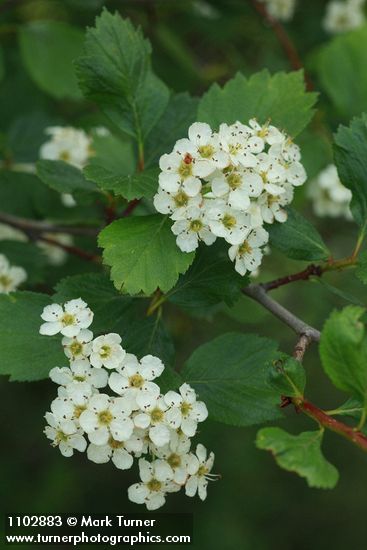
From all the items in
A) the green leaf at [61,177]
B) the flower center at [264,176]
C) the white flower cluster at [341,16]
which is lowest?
the flower center at [264,176]

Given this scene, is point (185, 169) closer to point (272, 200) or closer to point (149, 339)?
point (272, 200)

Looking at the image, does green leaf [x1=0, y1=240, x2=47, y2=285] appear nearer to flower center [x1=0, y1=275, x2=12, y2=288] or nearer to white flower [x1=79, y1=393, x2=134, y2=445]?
flower center [x1=0, y1=275, x2=12, y2=288]

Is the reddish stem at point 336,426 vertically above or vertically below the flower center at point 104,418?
below

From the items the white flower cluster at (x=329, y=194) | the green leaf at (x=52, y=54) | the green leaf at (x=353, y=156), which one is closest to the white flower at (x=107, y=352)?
the green leaf at (x=353, y=156)

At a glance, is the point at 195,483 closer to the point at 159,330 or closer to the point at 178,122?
the point at 159,330

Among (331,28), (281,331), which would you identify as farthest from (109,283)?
(281,331)

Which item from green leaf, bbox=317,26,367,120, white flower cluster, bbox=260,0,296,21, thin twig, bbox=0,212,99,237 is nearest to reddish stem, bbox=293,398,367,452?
thin twig, bbox=0,212,99,237

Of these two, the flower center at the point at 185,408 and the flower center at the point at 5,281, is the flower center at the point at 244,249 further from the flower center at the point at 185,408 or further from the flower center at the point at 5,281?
the flower center at the point at 5,281

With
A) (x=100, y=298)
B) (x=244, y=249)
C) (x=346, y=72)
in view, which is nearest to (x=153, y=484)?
(x=100, y=298)
